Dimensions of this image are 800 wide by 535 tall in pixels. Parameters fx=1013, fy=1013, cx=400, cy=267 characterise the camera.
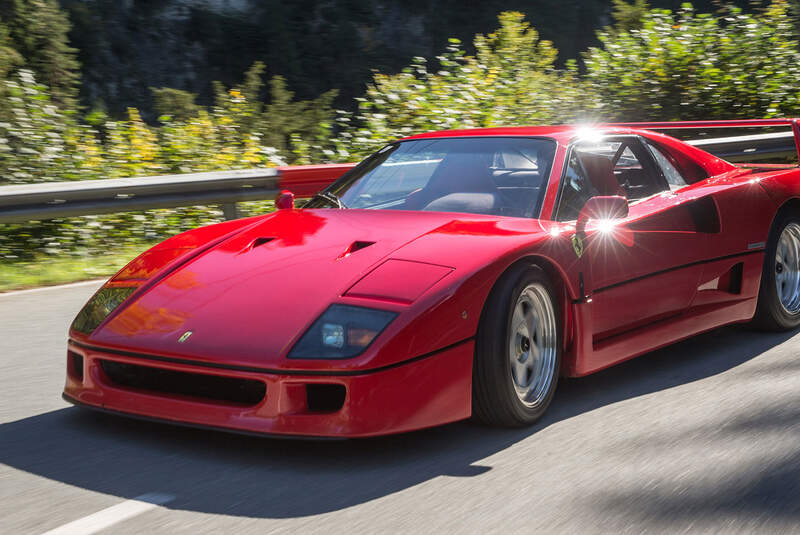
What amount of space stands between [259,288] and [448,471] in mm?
968

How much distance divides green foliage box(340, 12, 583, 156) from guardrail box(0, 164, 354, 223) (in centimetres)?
357

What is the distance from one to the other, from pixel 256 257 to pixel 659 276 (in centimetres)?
188

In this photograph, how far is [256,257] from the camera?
3.98 metres

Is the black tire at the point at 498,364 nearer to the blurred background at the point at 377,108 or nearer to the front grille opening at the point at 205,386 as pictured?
the front grille opening at the point at 205,386

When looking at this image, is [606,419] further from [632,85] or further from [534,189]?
[632,85]

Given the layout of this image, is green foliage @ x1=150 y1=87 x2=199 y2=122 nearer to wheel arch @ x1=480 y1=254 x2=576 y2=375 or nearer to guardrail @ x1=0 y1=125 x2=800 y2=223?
guardrail @ x1=0 y1=125 x2=800 y2=223

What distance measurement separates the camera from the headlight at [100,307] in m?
3.81

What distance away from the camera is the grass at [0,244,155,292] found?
711 cm

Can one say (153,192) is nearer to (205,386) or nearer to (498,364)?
(205,386)

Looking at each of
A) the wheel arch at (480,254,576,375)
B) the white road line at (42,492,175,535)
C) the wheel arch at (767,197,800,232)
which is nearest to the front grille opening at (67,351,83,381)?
the white road line at (42,492,175,535)

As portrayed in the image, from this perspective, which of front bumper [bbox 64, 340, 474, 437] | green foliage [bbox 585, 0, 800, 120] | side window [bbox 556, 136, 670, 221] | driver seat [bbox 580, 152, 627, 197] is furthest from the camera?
green foliage [bbox 585, 0, 800, 120]

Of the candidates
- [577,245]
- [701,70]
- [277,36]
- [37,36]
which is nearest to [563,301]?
[577,245]

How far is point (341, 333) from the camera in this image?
3391 mm

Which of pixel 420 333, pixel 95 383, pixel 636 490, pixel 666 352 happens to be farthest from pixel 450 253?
pixel 666 352
